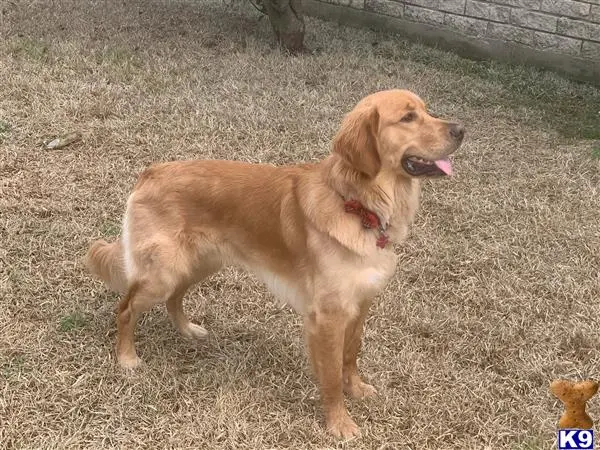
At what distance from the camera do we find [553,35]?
731 centimetres

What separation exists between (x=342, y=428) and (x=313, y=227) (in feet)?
2.86

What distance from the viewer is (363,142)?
2.40 m

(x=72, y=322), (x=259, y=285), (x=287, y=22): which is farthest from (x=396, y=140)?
(x=287, y=22)

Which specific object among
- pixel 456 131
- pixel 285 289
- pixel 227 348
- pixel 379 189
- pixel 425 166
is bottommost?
pixel 227 348

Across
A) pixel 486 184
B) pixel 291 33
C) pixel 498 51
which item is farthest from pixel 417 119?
pixel 498 51

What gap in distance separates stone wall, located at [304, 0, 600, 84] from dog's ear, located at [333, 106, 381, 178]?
5706 millimetres

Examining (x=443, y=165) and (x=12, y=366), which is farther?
(x=12, y=366)

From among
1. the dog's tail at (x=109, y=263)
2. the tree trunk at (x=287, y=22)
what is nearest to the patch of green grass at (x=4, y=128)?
the dog's tail at (x=109, y=263)

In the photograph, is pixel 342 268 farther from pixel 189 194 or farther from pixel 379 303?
pixel 379 303

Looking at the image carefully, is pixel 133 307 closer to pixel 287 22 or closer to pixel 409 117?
pixel 409 117

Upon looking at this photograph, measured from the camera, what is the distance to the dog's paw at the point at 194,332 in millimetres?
3283

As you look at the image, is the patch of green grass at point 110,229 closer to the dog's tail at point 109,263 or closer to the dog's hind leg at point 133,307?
the dog's tail at point 109,263

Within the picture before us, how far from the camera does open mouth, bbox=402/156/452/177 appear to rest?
94.7 inches

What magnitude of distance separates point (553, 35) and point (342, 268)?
19.7 ft
